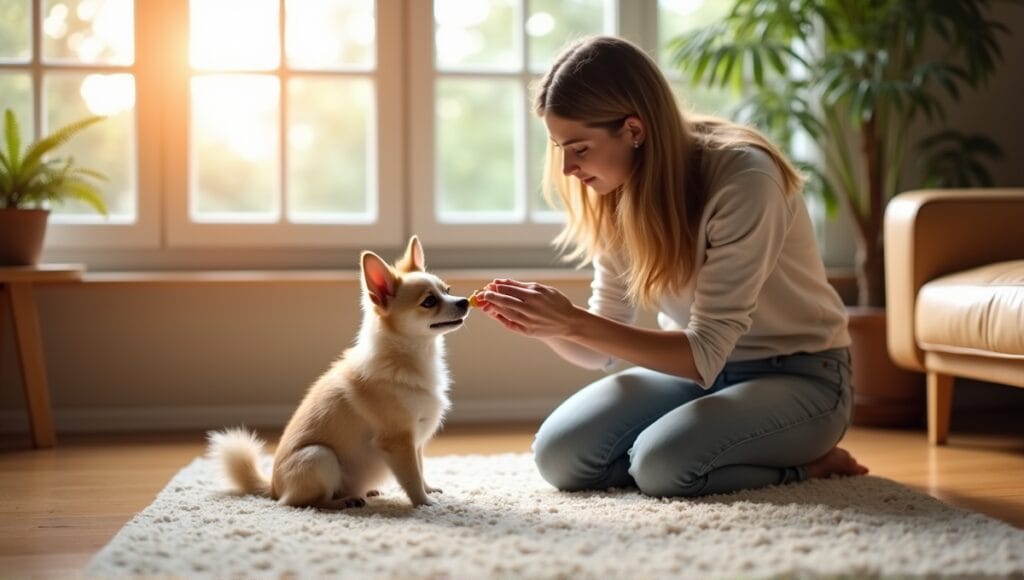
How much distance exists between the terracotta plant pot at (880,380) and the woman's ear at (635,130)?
1.42 meters

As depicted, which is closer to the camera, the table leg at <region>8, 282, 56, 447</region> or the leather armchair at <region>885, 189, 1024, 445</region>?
the leather armchair at <region>885, 189, 1024, 445</region>

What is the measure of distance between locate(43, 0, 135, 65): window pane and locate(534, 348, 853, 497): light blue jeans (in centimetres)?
199

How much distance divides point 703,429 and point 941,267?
1.13 meters

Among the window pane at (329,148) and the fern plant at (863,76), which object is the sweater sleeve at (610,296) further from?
the window pane at (329,148)

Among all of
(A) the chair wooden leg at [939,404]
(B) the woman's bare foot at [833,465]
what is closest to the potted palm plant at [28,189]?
(B) the woman's bare foot at [833,465]

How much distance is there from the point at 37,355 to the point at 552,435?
1.54 m

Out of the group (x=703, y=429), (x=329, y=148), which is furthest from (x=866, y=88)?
(x=329, y=148)

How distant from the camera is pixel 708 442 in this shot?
2.11 meters

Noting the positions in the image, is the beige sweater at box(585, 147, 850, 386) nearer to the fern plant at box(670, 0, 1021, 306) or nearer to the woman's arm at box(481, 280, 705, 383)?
the woman's arm at box(481, 280, 705, 383)

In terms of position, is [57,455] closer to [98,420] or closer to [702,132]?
[98,420]

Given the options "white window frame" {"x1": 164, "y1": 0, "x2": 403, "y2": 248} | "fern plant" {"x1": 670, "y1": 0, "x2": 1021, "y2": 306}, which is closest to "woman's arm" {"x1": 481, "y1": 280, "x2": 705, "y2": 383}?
"fern plant" {"x1": 670, "y1": 0, "x2": 1021, "y2": 306}

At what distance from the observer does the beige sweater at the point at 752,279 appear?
2.06 m

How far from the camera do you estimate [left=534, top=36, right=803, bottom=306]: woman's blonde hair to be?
2.04m

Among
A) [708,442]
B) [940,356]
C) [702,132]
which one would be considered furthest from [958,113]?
[708,442]
